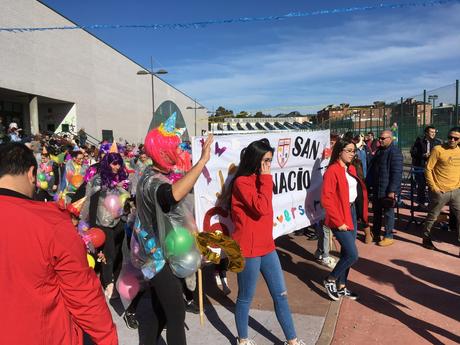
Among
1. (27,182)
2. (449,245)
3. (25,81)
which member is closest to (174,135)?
(27,182)

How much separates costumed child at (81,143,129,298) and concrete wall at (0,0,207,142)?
65.8ft

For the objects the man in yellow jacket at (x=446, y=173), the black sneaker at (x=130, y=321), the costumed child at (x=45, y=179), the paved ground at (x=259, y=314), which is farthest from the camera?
the costumed child at (x=45, y=179)

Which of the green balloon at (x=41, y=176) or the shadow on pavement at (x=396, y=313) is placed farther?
the green balloon at (x=41, y=176)

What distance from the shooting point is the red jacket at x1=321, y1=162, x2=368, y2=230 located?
4.43 meters

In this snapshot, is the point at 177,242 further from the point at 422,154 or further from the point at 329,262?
the point at 422,154

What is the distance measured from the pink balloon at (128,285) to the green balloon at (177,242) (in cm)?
74

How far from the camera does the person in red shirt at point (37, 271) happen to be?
1652 mm

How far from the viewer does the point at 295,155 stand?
18.3 ft

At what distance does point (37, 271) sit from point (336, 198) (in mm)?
3495

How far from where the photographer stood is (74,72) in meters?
29.7

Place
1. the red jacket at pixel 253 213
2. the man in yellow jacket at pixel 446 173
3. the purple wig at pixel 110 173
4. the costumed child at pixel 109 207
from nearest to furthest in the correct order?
the red jacket at pixel 253 213, the costumed child at pixel 109 207, the purple wig at pixel 110 173, the man in yellow jacket at pixel 446 173

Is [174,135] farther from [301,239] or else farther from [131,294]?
[301,239]

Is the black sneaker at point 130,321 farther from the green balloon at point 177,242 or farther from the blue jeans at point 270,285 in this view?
the green balloon at point 177,242

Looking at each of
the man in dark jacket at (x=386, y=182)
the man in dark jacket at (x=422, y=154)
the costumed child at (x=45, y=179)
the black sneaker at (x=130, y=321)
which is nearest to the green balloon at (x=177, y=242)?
the black sneaker at (x=130, y=321)
